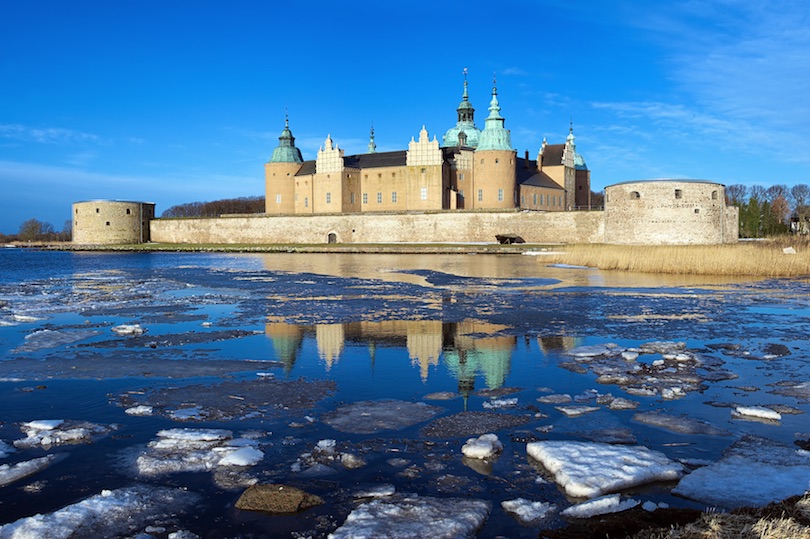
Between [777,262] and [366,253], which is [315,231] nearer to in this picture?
[366,253]

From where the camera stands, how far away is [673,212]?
41.2 metres

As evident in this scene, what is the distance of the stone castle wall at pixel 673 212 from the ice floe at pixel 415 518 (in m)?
40.1

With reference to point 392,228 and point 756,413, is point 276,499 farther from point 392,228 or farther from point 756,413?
point 392,228

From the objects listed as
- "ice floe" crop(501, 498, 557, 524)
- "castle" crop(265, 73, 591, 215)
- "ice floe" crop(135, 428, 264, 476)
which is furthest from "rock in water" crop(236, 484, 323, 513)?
"castle" crop(265, 73, 591, 215)

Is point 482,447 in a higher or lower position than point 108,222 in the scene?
lower

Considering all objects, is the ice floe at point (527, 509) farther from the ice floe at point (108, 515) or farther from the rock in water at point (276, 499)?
the ice floe at point (108, 515)

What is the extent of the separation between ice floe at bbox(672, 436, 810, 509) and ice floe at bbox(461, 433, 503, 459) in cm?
125

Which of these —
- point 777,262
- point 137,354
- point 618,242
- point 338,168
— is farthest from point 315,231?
point 137,354

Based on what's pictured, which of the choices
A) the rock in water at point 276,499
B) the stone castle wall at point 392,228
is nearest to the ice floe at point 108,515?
the rock in water at point 276,499

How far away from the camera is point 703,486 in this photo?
423 cm

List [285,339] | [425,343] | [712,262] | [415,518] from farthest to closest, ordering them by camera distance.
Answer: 1. [712,262]
2. [285,339]
3. [425,343]
4. [415,518]

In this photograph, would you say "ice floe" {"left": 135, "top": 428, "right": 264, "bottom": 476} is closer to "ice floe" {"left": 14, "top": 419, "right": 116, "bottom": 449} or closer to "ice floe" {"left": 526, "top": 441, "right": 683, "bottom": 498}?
"ice floe" {"left": 14, "top": 419, "right": 116, "bottom": 449}

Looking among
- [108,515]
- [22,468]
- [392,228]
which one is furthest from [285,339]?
[392,228]

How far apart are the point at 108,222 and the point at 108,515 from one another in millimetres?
66153
